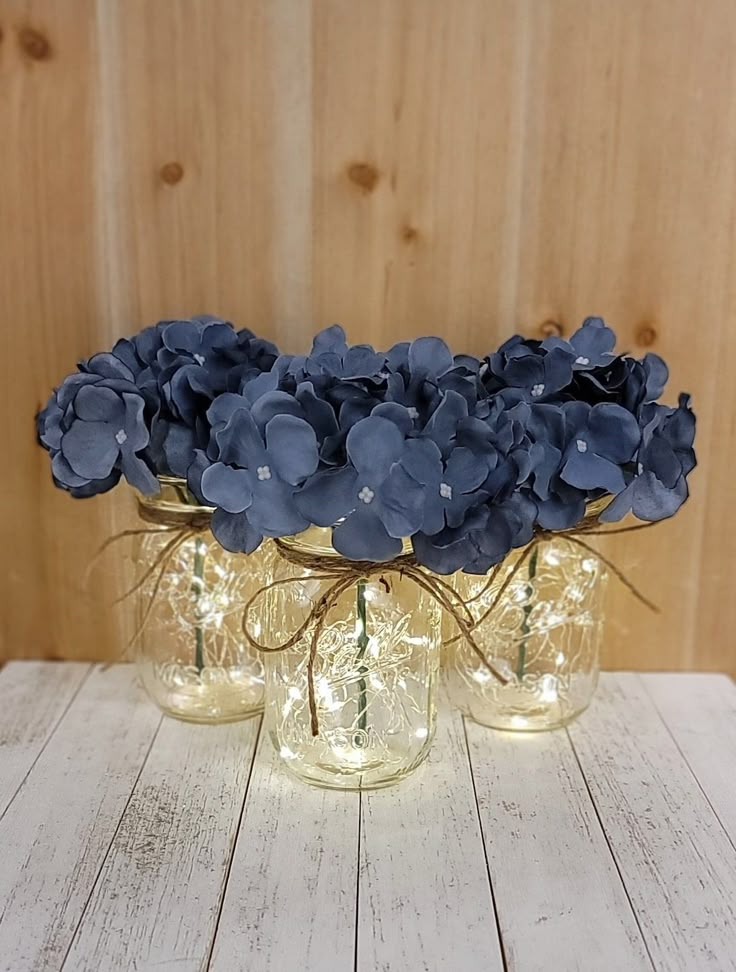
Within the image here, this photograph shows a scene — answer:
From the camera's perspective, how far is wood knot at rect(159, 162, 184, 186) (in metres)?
1.07

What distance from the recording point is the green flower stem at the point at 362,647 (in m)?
0.88

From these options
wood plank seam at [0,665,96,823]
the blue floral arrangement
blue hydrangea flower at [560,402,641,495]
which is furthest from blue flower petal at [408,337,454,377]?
wood plank seam at [0,665,96,823]

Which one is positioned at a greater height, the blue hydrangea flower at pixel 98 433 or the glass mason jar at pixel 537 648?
the blue hydrangea flower at pixel 98 433

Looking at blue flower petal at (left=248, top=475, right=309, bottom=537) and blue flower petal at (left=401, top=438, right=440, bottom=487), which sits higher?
blue flower petal at (left=401, top=438, right=440, bottom=487)

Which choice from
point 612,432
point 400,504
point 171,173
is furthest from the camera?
point 171,173

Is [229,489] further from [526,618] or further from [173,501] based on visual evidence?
[526,618]

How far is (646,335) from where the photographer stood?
1.08m

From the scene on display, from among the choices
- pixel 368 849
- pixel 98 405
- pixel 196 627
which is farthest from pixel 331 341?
pixel 368 849

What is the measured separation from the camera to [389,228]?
42.1 inches

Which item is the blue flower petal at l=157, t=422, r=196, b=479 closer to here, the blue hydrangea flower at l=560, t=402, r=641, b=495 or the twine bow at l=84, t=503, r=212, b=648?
the twine bow at l=84, t=503, r=212, b=648

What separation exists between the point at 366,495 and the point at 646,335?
0.46 metres

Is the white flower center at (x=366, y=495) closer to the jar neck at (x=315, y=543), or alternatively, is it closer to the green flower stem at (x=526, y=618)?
the jar neck at (x=315, y=543)

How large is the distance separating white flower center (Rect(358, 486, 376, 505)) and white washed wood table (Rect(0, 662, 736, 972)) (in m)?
0.28

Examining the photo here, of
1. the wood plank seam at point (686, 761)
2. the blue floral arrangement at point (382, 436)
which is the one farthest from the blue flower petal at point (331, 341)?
the wood plank seam at point (686, 761)
